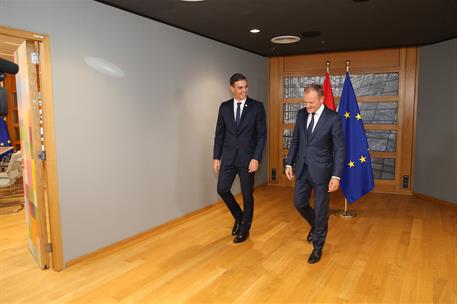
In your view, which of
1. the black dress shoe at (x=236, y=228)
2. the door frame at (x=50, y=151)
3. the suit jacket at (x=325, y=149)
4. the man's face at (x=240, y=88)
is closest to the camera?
the door frame at (x=50, y=151)

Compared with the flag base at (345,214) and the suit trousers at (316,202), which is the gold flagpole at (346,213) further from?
the suit trousers at (316,202)

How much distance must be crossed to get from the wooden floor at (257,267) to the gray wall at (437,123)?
3.25ft

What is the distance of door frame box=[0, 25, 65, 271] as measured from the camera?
2615 mm

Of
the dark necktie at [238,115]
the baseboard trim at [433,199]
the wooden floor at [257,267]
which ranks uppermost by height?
the dark necktie at [238,115]

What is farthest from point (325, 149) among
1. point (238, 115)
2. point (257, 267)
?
point (257, 267)

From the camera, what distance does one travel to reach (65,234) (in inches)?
113

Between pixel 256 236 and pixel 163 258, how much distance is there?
1.02 metres

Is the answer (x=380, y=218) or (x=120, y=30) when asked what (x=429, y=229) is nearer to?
(x=380, y=218)

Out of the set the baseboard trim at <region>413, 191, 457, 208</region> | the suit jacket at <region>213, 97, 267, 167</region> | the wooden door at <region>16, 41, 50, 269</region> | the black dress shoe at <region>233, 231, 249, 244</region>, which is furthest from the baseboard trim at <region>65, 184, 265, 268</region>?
the baseboard trim at <region>413, 191, 457, 208</region>

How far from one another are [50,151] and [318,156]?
212 centimetres

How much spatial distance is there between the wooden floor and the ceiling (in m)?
2.27

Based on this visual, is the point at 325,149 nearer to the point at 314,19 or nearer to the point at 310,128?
the point at 310,128

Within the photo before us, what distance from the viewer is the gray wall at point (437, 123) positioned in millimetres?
4719

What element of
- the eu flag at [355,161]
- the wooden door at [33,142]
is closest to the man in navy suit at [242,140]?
the eu flag at [355,161]
